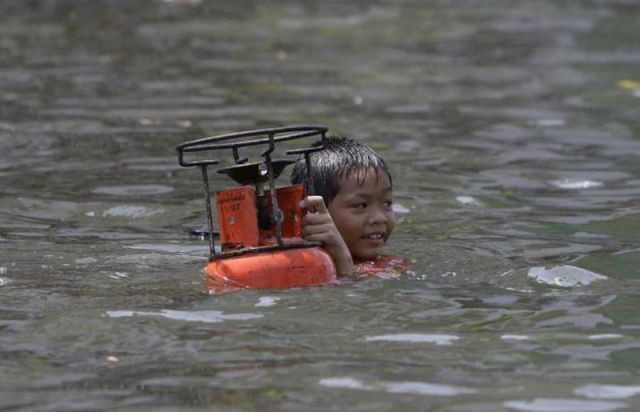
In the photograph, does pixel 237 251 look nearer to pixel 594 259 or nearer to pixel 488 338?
pixel 488 338

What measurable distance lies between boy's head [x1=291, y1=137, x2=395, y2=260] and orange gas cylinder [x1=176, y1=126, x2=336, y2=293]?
2.35ft

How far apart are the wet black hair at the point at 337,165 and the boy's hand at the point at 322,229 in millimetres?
675

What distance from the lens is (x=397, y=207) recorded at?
10.4 meters

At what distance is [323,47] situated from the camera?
60.8 feet

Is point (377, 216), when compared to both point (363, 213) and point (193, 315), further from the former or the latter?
point (193, 315)

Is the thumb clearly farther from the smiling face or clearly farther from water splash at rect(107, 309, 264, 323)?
water splash at rect(107, 309, 264, 323)

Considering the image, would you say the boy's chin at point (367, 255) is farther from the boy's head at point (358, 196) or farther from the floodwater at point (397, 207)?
the floodwater at point (397, 207)

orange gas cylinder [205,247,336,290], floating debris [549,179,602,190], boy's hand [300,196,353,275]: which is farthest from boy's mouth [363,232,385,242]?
floating debris [549,179,602,190]

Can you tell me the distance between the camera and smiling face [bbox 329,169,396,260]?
830cm

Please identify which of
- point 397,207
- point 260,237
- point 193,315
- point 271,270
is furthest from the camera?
point 397,207

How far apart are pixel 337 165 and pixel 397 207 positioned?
2.04m

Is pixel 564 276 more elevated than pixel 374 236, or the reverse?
pixel 374 236

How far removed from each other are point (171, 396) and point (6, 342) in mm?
1137

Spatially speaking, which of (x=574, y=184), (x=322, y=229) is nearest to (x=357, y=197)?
(x=322, y=229)
